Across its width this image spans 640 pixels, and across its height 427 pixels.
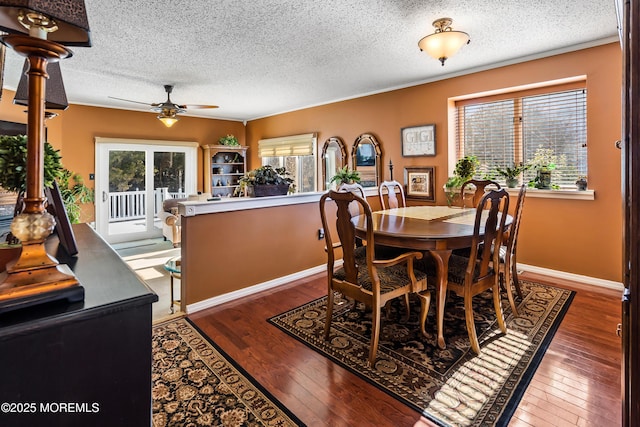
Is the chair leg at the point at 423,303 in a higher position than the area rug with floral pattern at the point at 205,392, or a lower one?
higher

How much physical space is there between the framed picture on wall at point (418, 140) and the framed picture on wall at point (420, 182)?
220mm

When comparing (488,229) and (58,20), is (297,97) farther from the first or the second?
(58,20)

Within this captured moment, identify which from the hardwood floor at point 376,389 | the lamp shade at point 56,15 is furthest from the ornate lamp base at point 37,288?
the hardwood floor at point 376,389

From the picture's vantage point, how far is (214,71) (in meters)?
4.27

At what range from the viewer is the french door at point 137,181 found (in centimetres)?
620

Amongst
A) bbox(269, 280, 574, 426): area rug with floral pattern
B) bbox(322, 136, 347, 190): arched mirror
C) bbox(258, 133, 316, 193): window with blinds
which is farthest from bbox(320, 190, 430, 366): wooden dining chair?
bbox(258, 133, 316, 193): window with blinds

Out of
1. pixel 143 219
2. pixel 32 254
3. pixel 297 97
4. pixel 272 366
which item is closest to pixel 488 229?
pixel 272 366

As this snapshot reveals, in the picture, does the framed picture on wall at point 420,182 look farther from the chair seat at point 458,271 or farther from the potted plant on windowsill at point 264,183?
the chair seat at point 458,271

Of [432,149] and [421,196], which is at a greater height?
[432,149]

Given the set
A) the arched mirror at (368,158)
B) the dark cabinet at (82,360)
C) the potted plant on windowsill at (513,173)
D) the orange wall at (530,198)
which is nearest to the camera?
the dark cabinet at (82,360)

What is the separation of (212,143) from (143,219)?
2187 millimetres

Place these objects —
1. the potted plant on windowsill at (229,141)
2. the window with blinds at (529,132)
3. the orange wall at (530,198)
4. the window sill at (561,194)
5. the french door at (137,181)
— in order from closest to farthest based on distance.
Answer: the orange wall at (530,198), the window sill at (561,194), the window with blinds at (529,132), the french door at (137,181), the potted plant on windowsill at (229,141)

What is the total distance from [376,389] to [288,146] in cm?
553

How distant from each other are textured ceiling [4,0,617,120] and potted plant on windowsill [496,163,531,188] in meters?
1.21
